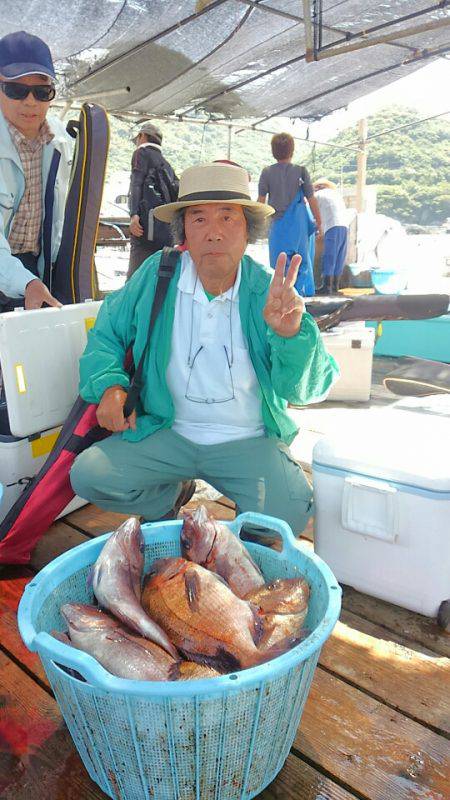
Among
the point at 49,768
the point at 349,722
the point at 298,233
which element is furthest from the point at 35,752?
the point at 298,233

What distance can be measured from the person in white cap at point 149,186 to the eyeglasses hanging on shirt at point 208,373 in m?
3.56

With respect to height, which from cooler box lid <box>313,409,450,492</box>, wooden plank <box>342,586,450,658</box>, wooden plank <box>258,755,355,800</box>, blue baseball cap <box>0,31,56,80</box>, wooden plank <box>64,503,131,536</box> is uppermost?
blue baseball cap <box>0,31,56,80</box>

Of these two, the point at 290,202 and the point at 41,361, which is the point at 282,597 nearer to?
the point at 41,361

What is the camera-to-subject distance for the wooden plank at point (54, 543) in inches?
92.9

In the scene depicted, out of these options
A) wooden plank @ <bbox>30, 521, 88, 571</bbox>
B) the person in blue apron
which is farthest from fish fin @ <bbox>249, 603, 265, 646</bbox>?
the person in blue apron

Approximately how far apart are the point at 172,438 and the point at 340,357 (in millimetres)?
2929

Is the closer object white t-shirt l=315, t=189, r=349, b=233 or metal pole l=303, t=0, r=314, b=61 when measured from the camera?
metal pole l=303, t=0, r=314, b=61

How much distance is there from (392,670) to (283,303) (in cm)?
122

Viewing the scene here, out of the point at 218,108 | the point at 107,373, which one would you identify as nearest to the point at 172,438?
the point at 107,373

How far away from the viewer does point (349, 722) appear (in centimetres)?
154

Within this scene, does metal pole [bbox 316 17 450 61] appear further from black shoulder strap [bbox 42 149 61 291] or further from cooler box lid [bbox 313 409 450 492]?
cooler box lid [bbox 313 409 450 492]

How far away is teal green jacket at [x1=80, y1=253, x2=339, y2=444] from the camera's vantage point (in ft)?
7.03

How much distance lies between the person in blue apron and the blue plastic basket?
542 centimetres

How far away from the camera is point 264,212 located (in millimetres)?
2184
